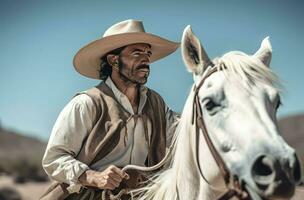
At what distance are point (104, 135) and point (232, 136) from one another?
108cm

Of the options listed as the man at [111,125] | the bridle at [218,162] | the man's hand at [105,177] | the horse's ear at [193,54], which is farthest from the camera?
the man at [111,125]

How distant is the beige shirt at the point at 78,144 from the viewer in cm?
313

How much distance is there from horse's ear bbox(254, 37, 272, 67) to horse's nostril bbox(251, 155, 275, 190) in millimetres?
676

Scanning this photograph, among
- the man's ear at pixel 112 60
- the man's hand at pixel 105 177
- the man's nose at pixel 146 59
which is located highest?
the man's ear at pixel 112 60

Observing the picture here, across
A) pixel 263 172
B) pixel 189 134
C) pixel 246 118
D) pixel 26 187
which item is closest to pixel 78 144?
pixel 189 134

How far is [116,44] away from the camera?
3520 mm

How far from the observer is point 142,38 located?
3531 mm

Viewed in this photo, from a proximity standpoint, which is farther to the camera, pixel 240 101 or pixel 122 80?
pixel 122 80

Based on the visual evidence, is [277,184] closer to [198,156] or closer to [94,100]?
[198,156]

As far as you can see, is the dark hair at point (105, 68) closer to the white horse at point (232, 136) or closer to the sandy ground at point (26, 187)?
the white horse at point (232, 136)

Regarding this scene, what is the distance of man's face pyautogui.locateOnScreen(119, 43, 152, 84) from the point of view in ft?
11.1

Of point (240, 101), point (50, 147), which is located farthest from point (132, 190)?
point (240, 101)

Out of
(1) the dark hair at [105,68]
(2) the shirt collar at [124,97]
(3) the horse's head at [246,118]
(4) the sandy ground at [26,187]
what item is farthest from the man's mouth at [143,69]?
(4) the sandy ground at [26,187]

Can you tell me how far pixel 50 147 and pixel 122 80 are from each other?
58 centimetres
